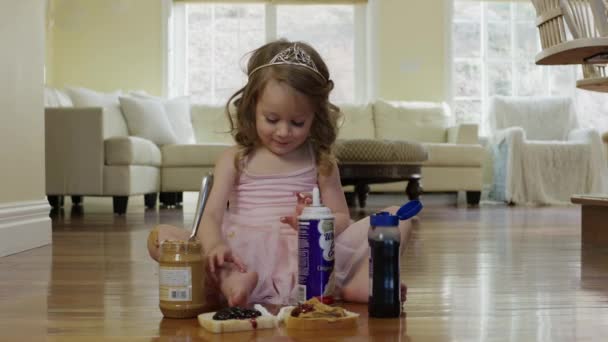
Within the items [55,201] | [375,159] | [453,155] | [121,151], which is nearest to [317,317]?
[375,159]

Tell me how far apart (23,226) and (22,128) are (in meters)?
0.32

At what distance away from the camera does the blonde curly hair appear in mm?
1567

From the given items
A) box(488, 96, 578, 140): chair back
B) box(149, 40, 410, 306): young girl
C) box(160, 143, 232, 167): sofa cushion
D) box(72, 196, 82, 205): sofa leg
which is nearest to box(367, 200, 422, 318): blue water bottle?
box(149, 40, 410, 306): young girl

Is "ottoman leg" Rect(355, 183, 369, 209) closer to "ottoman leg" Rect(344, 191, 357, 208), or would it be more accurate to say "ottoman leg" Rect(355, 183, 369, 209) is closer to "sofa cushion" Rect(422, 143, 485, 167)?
"ottoman leg" Rect(344, 191, 357, 208)

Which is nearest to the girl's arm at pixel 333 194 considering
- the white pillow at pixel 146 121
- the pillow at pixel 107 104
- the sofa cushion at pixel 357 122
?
the pillow at pixel 107 104

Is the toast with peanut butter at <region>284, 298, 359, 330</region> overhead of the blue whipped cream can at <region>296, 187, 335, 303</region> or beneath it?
beneath

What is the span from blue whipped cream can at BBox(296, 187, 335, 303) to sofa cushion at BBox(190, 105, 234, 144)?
16.6 ft

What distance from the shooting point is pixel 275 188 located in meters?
1.70

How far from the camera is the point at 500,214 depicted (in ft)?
15.8

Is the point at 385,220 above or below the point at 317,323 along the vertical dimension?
above

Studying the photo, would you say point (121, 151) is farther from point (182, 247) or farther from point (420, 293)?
point (182, 247)

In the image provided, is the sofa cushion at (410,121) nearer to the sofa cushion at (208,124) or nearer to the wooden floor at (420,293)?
the sofa cushion at (208,124)

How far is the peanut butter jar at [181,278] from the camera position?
1.38 metres

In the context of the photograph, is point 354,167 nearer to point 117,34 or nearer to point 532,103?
point 532,103
